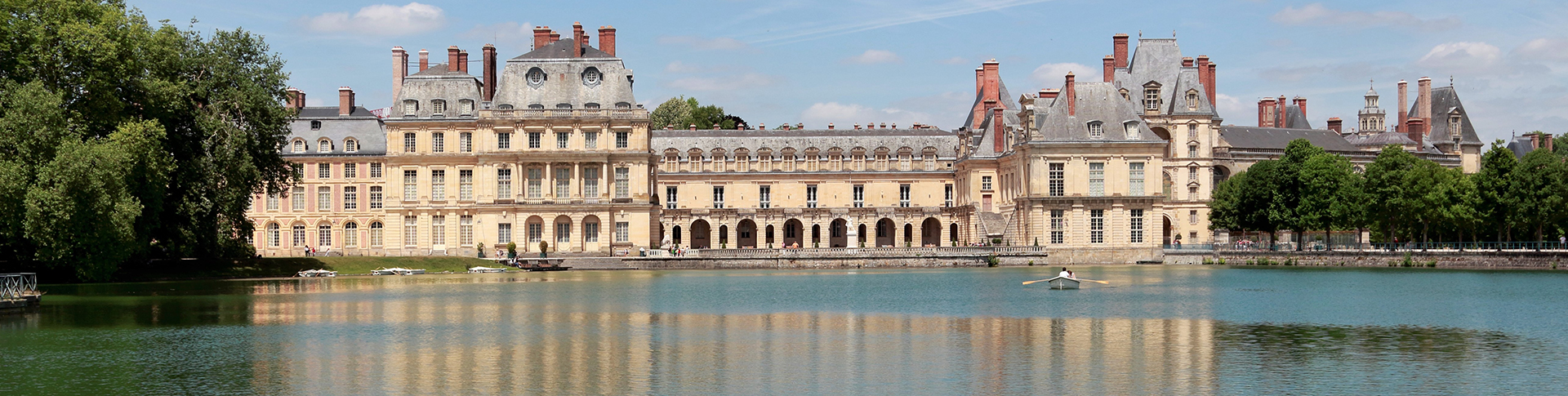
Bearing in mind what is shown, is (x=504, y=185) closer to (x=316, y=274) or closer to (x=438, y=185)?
(x=438, y=185)

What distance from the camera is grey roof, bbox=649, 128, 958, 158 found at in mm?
87375

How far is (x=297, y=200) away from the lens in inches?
3076

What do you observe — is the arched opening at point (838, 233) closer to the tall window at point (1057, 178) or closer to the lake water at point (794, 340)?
the tall window at point (1057, 178)

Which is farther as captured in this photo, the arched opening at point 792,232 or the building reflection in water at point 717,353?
the arched opening at point 792,232

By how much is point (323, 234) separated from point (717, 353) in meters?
59.0

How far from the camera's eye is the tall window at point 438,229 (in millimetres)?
74188

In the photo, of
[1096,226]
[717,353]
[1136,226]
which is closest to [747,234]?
[1096,226]

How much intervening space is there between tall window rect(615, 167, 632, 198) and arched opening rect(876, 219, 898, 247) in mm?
19817

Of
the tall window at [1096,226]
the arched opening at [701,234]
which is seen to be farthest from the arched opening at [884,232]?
the tall window at [1096,226]

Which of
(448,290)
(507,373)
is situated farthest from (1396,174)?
(507,373)

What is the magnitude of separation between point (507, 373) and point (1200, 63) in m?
71.5

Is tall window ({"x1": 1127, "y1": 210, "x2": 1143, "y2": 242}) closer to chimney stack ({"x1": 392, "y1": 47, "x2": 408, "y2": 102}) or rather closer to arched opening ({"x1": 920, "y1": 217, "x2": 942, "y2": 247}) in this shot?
arched opening ({"x1": 920, "y1": 217, "x2": 942, "y2": 247})

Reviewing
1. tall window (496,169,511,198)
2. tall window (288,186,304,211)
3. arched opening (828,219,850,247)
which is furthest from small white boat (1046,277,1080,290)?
tall window (288,186,304,211)

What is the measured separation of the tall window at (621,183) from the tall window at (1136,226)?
25.8m
